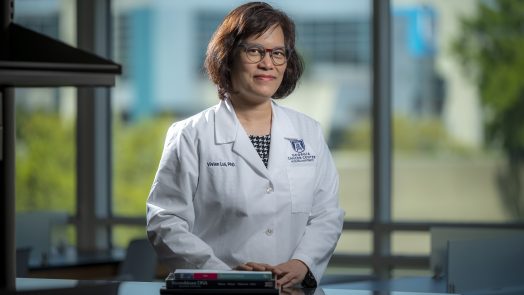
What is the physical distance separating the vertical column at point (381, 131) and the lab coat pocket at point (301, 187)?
3860 millimetres

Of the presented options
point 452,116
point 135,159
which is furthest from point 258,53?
point 135,159

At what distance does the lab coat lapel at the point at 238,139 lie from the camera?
2.99 m

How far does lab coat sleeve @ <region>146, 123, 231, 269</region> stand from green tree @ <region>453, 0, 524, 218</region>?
13.4ft

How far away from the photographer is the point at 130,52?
24.7ft

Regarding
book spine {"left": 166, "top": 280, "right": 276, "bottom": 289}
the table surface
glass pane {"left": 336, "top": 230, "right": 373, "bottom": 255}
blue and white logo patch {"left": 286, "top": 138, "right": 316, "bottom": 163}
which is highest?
blue and white logo patch {"left": 286, "top": 138, "right": 316, "bottom": 163}

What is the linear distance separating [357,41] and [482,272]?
3342mm

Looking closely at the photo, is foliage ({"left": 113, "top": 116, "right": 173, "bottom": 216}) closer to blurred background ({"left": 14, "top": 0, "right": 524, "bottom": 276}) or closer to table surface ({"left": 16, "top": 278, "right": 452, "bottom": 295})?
blurred background ({"left": 14, "top": 0, "right": 524, "bottom": 276})

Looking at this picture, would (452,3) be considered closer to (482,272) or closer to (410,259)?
(410,259)

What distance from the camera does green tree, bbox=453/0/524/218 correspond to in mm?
6637

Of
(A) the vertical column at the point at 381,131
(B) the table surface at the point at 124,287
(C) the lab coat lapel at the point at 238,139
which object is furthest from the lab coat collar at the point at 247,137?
(A) the vertical column at the point at 381,131

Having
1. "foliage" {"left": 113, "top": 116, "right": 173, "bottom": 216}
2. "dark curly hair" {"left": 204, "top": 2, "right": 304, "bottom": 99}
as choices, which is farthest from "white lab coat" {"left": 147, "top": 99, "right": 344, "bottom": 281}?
"foliage" {"left": 113, "top": 116, "right": 173, "bottom": 216}

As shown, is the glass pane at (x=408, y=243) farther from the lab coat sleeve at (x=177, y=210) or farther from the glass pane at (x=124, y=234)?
the lab coat sleeve at (x=177, y=210)

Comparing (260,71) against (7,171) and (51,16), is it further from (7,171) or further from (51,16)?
(51,16)

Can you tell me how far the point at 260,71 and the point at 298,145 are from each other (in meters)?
0.28
